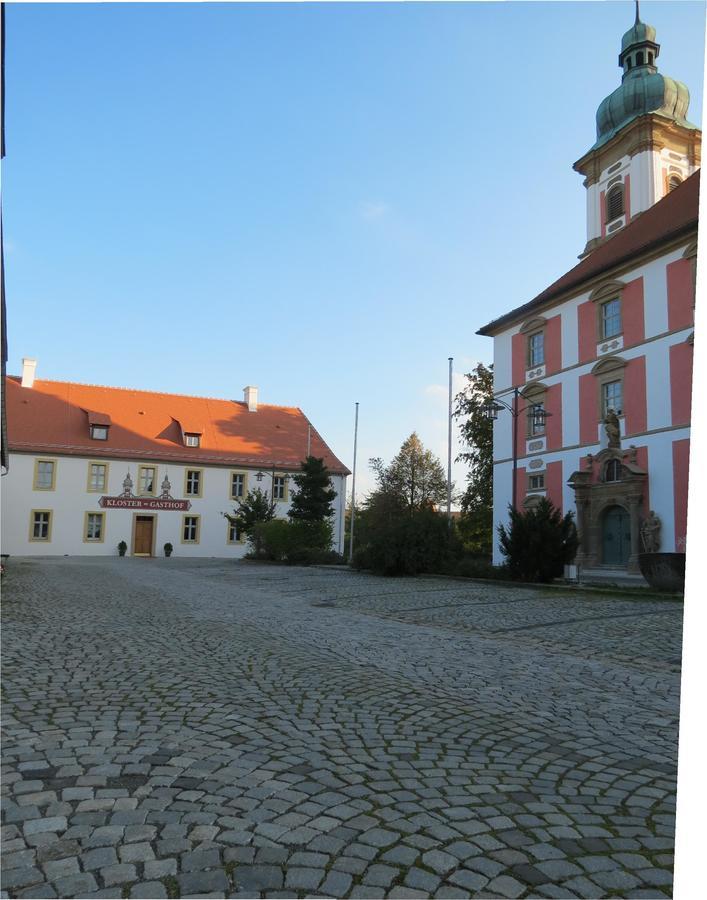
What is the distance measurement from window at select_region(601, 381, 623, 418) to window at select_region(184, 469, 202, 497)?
28215 millimetres

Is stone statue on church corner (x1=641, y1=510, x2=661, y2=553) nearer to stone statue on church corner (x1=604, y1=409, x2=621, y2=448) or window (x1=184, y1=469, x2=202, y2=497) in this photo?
stone statue on church corner (x1=604, y1=409, x2=621, y2=448)

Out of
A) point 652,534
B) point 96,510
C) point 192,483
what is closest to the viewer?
point 652,534

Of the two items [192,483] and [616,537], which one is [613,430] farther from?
[192,483]

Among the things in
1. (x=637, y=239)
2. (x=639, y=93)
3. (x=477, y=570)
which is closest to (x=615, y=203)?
(x=639, y=93)

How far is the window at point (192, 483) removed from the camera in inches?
1811

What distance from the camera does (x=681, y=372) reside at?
23406 millimetres

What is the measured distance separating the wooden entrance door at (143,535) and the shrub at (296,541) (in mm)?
12253

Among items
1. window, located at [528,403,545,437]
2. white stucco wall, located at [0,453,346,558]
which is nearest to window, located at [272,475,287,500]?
white stucco wall, located at [0,453,346,558]

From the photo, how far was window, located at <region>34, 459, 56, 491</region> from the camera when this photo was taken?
139 ft

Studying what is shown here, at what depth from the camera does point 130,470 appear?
1758 inches

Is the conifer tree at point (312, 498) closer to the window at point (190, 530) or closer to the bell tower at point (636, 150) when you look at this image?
the window at point (190, 530)

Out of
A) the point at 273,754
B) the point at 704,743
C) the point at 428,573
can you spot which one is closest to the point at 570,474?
the point at 428,573

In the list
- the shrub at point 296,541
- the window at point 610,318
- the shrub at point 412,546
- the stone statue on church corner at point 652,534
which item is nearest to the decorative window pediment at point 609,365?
the window at point 610,318

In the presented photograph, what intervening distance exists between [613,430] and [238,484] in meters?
28.5
